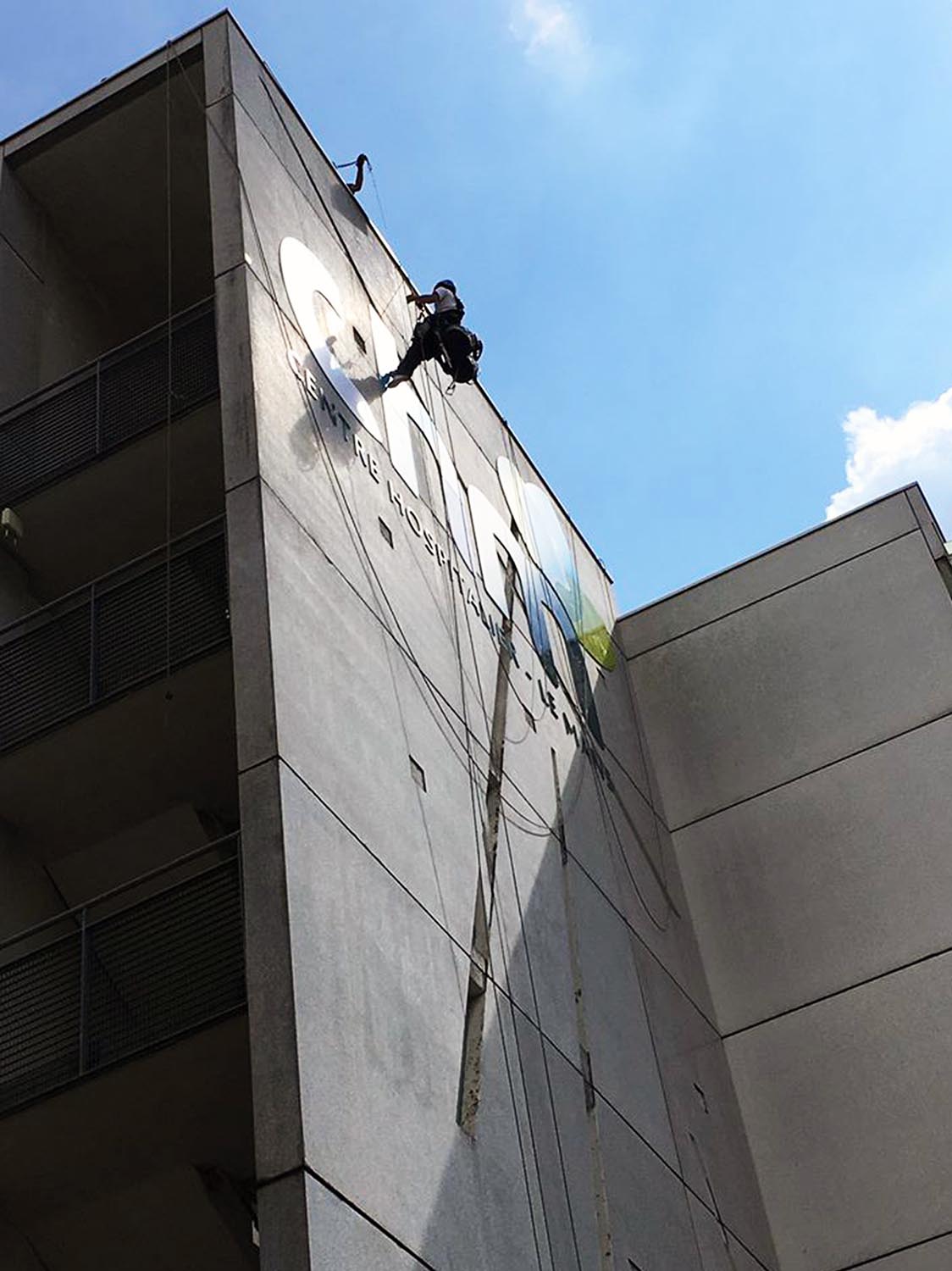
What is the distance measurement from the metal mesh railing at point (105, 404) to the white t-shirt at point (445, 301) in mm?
2403

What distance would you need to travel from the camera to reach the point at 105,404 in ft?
43.5

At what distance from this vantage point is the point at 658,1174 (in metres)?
12.5

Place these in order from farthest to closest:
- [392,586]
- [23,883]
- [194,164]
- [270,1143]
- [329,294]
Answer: [194,164] < [329,294] < [392,586] < [23,883] < [270,1143]

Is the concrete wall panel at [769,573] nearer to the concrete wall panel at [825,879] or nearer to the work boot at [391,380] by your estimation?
the concrete wall panel at [825,879]

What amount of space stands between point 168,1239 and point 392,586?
4731 mm

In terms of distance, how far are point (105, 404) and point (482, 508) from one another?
4.02 m

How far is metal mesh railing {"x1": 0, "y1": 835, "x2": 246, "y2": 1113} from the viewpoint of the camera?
31.1 feet

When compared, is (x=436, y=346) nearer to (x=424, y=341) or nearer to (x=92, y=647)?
(x=424, y=341)

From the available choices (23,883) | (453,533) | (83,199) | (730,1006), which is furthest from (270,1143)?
(83,199)

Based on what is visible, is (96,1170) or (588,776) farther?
(588,776)

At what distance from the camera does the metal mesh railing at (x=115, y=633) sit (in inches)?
445

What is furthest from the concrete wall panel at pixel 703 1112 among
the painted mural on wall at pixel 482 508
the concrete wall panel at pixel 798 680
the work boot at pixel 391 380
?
the work boot at pixel 391 380

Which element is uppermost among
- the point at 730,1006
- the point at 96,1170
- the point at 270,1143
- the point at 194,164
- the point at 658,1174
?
the point at 194,164

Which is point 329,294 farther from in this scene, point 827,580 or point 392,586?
point 827,580
